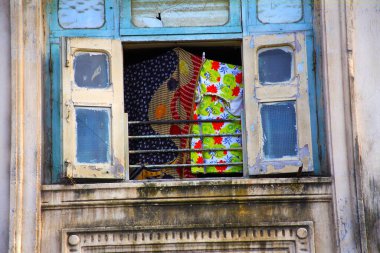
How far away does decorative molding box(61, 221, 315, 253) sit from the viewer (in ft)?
30.6

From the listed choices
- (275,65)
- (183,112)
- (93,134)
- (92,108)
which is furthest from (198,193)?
(275,65)

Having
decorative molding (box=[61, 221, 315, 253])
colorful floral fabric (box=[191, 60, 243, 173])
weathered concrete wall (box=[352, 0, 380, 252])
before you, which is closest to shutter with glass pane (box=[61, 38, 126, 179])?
decorative molding (box=[61, 221, 315, 253])

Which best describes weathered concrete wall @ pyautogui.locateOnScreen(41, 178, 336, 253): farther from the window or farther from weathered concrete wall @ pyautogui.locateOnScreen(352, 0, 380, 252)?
weathered concrete wall @ pyautogui.locateOnScreen(352, 0, 380, 252)

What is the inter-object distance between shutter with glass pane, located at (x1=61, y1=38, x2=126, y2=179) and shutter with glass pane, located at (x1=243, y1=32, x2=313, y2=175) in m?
1.03

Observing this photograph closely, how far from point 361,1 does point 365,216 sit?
68.7 inches

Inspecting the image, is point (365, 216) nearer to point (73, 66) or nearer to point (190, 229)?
point (190, 229)

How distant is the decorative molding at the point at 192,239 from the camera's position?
931 cm

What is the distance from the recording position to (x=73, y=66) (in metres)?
9.66

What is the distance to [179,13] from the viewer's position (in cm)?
993

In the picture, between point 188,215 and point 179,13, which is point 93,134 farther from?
point 179,13

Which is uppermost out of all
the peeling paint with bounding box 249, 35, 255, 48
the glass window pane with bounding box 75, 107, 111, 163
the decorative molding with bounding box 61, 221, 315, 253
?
the peeling paint with bounding box 249, 35, 255, 48

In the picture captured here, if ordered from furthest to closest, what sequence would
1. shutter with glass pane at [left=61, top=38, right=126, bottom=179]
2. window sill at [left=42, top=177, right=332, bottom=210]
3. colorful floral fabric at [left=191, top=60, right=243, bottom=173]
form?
colorful floral fabric at [left=191, top=60, right=243, bottom=173] < shutter with glass pane at [left=61, top=38, right=126, bottom=179] < window sill at [left=42, top=177, right=332, bottom=210]

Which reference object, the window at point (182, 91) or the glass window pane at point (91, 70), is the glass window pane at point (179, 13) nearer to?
the window at point (182, 91)

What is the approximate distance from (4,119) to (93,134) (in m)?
0.70
